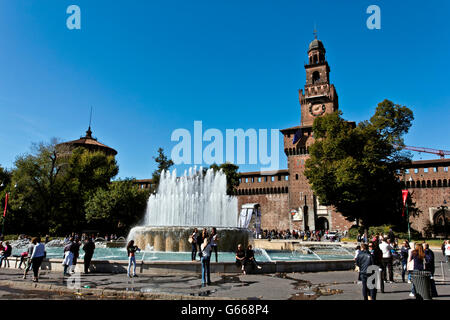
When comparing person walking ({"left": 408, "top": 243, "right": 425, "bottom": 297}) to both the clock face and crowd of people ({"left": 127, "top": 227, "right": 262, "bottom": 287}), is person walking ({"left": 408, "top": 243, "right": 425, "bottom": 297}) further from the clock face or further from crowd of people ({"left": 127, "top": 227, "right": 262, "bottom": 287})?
the clock face

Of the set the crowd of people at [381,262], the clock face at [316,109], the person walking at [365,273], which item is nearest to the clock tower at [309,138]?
the clock face at [316,109]

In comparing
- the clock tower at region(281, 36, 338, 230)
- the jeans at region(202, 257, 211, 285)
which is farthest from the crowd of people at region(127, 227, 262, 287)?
the clock tower at region(281, 36, 338, 230)

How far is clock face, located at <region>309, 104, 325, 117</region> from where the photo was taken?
168ft

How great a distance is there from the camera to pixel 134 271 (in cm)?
968

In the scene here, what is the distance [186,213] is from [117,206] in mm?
17533

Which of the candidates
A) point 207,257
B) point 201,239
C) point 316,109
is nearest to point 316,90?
point 316,109

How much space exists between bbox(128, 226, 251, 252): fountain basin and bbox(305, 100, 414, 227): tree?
1667 cm

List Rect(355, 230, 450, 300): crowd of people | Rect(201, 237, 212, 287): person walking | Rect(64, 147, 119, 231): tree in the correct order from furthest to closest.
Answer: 1. Rect(64, 147, 119, 231): tree
2. Rect(201, 237, 212, 287): person walking
3. Rect(355, 230, 450, 300): crowd of people

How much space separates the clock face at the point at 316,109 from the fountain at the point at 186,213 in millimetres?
31756

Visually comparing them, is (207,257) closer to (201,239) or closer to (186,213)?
(201,239)

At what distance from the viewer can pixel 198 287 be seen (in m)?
8.01
